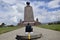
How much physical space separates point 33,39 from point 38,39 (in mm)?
804

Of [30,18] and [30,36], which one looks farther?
[30,18]

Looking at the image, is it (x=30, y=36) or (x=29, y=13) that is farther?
(x=29, y=13)

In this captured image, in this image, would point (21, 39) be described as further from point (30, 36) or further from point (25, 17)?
point (25, 17)

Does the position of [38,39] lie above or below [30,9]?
below

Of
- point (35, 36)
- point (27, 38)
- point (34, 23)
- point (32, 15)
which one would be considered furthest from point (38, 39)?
point (32, 15)

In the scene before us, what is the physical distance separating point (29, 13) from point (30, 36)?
2482 inches

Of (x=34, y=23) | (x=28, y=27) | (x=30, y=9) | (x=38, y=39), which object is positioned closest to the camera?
(x=28, y=27)

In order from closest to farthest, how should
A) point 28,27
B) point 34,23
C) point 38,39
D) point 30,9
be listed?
point 28,27
point 38,39
point 34,23
point 30,9

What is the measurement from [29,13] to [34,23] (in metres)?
6.72

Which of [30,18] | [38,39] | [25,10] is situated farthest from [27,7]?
[38,39]

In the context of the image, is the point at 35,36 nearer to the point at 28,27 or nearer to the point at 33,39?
the point at 33,39

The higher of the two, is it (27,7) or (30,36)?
(27,7)

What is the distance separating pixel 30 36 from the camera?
905 centimetres

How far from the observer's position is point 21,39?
9.20 metres
